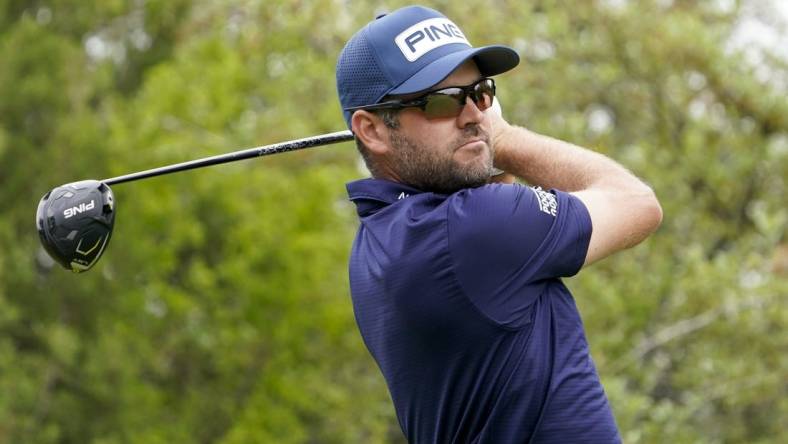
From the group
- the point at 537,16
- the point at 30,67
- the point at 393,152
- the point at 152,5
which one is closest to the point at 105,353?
the point at 30,67

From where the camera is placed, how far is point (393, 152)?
3100mm

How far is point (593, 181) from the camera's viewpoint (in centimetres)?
Result: 316

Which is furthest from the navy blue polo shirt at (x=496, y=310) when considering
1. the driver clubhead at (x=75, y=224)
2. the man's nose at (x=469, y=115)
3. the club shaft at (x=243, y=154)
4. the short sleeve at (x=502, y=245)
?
the driver clubhead at (x=75, y=224)

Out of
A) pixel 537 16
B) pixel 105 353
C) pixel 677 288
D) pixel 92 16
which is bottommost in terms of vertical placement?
pixel 677 288

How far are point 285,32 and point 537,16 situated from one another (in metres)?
2.99

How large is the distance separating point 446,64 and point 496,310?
1.80ft

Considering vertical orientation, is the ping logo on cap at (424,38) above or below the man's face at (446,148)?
above

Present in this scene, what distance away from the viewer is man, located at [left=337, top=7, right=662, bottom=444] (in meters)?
2.87

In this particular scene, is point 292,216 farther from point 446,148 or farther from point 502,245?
point 502,245

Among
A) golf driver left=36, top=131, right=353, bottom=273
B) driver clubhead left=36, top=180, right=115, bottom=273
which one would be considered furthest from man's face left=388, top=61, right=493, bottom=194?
driver clubhead left=36, top=180, right=115, bottom=273

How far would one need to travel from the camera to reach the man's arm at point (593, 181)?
303cm

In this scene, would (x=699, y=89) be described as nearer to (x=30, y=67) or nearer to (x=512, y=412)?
(x=30, y=67)

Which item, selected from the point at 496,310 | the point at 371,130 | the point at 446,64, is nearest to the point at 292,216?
the point at 371,130

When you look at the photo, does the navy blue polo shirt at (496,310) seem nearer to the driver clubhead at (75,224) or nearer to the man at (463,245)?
the man at (463,245)
